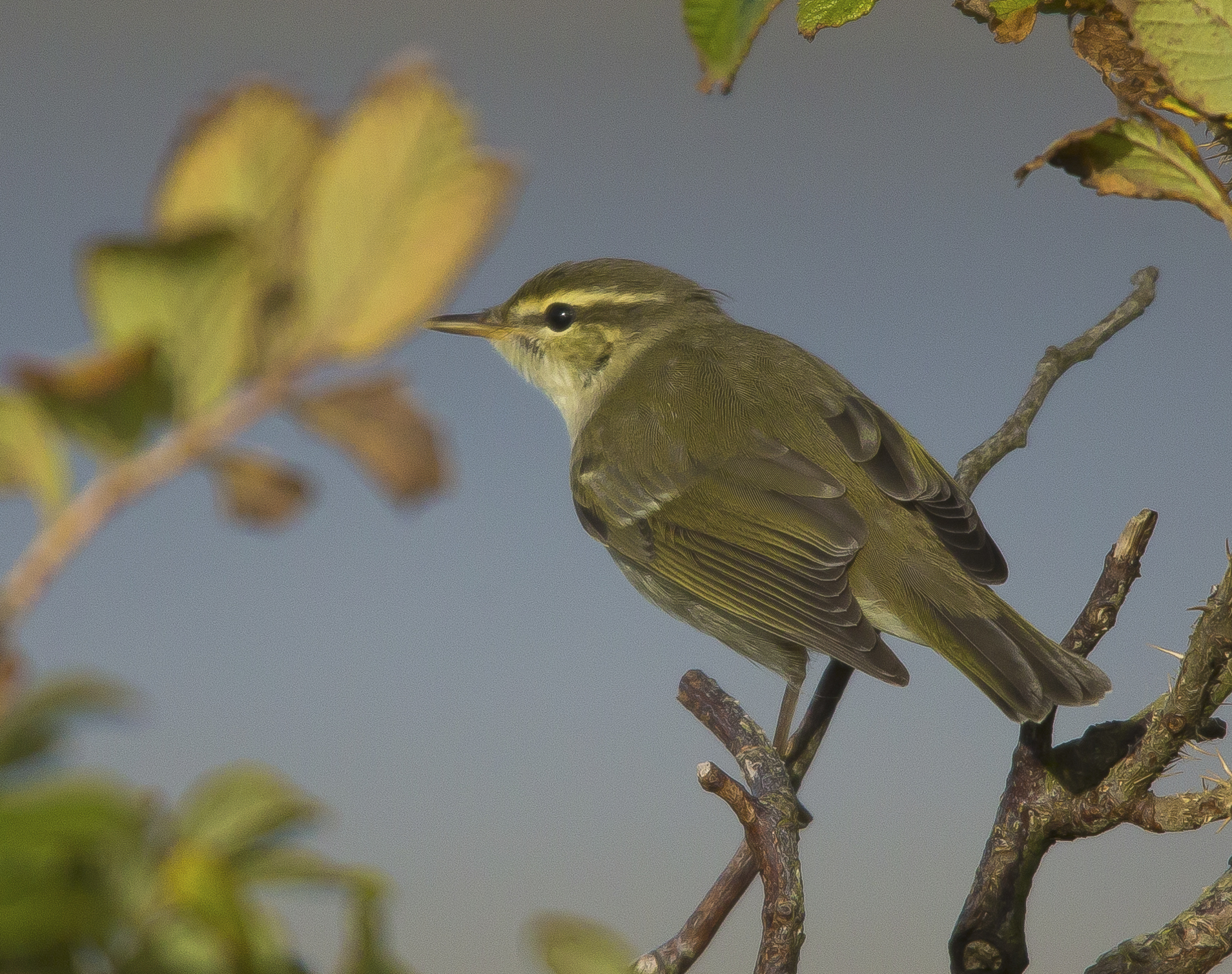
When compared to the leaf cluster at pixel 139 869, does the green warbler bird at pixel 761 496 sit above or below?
above

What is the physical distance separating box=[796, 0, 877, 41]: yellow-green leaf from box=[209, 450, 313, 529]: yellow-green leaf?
0.55m

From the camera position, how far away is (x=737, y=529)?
180 cm

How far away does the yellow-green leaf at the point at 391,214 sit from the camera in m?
0.25

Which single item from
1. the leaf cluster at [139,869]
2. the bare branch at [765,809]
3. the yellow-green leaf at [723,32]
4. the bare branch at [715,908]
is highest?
the yellow-green leaf at [723,32]

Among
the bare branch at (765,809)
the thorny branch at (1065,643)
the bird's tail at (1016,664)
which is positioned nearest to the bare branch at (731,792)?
the bare branch at (765,809)

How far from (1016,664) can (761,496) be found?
0.51 meters

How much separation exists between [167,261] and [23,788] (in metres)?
0.11

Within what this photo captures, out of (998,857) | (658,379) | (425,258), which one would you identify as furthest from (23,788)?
(658,379)

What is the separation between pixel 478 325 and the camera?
7.16ft

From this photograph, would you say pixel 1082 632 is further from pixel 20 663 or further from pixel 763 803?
pixel 20 663

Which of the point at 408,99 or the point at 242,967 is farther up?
the point at 408,99

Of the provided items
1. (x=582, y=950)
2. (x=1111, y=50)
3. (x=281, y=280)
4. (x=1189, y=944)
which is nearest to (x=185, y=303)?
(x=281, y=280)

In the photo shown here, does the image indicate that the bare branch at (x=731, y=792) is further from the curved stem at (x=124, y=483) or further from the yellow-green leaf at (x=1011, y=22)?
the curved stem at (x=124, y=483)

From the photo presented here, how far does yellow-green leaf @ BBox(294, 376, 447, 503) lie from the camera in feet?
0.87
